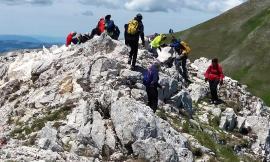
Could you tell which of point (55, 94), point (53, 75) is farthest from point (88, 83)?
point (53, 75)

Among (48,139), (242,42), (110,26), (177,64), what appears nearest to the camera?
(48,139)

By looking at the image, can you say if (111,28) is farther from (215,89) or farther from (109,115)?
(109,115)

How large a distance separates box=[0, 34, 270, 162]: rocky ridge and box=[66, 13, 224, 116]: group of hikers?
2.48 ft

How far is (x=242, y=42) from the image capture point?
151500 millimetres

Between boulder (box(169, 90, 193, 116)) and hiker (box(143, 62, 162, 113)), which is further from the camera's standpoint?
boulder (box(169, 90, 193, 116))

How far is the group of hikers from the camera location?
3130cm

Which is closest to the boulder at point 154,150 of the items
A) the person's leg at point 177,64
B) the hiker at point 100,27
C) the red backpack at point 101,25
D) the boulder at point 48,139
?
the boulder at point 48,139

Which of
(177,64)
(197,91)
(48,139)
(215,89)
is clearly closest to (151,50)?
(177,64)

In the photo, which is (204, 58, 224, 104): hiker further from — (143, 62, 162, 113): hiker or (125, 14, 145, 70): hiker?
(143, 62, 162, 113): hiker

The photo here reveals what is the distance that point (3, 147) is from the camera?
75.7ft

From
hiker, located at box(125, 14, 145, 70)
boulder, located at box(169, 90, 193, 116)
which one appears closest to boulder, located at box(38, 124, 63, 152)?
hiker, located at box(125, 14, 145, 70)

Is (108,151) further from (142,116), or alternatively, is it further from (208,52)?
(208,52)

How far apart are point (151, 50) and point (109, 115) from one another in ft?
58.5

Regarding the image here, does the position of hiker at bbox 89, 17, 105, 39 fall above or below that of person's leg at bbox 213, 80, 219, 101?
above
